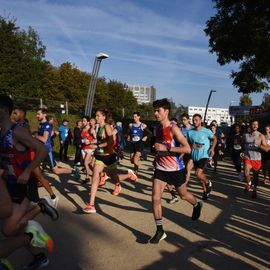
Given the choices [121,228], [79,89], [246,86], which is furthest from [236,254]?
[79,89]

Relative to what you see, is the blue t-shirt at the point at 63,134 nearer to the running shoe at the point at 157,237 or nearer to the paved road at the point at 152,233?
the paved road at the point at 152,233

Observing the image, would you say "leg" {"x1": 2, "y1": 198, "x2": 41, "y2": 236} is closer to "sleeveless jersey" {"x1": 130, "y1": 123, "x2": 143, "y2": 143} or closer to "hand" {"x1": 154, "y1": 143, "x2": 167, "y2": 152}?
"hand" {"x1": 154, "y1": 143, "x2": 167, "y2": 152}

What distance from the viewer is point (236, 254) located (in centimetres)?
493

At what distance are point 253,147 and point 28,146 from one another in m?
6.26

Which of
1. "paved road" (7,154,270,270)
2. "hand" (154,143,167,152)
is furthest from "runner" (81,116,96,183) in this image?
"hand" (154,143,167,152)

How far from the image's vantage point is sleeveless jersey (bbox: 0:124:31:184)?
3955 millimetres

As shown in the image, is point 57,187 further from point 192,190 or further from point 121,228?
point 121,228

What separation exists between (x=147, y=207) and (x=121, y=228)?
61.9 inches

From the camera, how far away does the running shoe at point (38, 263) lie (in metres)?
4.29

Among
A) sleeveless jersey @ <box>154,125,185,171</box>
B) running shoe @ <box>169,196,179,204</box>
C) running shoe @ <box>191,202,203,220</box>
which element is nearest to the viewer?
sleeveless jersey @ <box>154,125,185,171</box>

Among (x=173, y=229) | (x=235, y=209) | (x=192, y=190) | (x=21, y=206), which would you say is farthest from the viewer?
(x=192, y=190)

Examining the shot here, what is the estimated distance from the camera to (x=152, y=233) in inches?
226

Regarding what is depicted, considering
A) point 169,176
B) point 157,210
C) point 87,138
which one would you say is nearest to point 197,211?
point 169,176

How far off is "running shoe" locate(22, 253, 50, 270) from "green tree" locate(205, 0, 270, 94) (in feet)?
42.8
